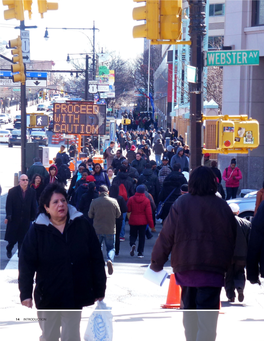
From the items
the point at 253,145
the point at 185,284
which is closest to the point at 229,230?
the point at 185,284

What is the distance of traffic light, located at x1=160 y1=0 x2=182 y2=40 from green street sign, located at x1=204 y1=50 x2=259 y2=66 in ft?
2.60

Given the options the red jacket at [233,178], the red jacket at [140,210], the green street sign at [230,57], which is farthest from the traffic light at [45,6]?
the red jacket at [233,178]

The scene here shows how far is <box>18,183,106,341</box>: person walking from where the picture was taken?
4.29 metres

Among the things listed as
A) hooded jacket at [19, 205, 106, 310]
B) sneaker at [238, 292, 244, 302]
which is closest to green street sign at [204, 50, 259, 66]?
sneaker at [238, 292, 244, 302]

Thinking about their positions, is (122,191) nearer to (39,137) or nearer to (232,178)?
(232,178)

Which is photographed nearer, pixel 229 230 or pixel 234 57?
pixel 229 230

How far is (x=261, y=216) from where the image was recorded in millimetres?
4977

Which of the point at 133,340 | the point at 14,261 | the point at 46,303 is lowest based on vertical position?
the point at 14,261

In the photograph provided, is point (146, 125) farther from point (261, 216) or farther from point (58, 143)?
point (261, 216)

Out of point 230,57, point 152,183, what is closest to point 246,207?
point 152,183

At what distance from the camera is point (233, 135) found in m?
7.92

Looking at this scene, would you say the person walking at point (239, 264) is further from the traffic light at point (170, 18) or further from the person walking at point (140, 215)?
the person walking at point (140, 215)

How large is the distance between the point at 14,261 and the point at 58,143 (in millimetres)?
48629

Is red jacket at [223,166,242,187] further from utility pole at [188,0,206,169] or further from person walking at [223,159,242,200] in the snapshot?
utility pole at [188,0,206,169]
